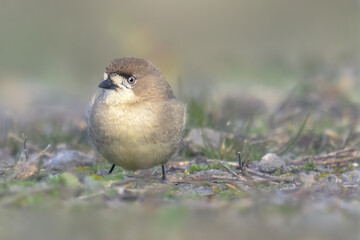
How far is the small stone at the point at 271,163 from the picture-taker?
575 centimetres

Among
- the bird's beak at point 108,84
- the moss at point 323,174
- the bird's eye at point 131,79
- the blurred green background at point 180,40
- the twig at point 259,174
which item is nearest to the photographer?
the twig at point 259,174

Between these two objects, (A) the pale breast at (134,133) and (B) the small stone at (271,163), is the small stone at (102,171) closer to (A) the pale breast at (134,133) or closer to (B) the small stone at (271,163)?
(A) the pale breast at (134,133)

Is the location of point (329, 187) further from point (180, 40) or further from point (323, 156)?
point (180, 40)

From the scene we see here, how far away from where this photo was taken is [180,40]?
51.9ft

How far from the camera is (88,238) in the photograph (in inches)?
144

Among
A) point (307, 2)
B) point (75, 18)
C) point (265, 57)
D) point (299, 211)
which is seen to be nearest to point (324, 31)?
point (307, 2)

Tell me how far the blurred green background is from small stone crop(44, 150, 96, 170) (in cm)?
185

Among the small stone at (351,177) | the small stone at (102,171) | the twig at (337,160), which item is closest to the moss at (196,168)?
the small stone at (102,171)

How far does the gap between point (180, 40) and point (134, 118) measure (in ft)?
34.6

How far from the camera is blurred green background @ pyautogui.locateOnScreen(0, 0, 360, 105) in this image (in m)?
11.0

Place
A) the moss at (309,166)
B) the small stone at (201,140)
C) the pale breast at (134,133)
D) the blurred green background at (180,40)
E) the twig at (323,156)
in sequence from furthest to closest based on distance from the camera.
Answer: the blurred green background at (180,40) → the small stone at (201,140) → the twig at (323,156) → the moss at (309,166) → the pale breast at (134,133)

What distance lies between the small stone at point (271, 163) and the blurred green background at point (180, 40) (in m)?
2.18

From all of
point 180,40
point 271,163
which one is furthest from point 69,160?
point 180,40

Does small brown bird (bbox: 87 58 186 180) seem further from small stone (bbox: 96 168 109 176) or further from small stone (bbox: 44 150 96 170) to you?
small stone (bbox: 44 150 96 170)
